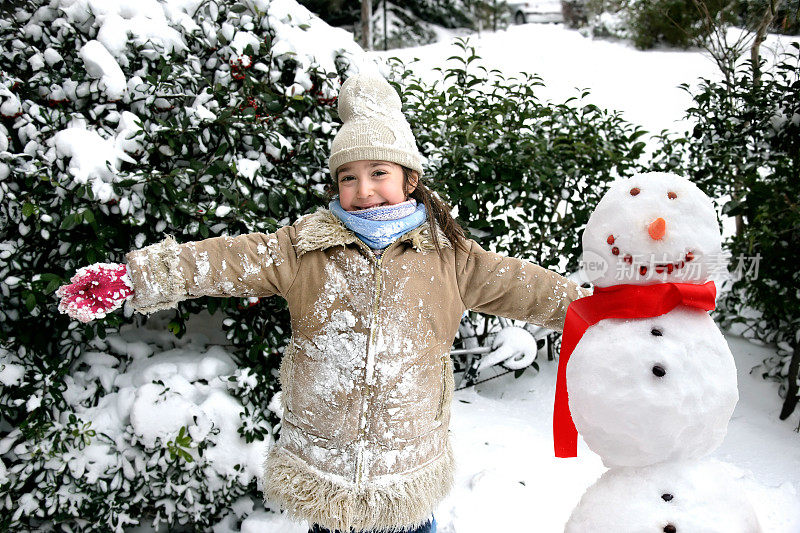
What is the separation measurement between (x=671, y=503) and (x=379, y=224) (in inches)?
37.5

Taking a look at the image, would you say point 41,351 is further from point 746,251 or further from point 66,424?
point 746,251

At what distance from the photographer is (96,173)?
2029mm

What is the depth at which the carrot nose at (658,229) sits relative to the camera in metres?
1.14

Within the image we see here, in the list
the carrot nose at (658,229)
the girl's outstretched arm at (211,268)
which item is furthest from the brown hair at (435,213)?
the carrot nose at (658,229)

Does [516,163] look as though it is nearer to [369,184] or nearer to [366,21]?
[369,184]

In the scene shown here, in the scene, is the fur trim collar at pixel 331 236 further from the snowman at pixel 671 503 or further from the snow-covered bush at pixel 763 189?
the snow-covered bush at pixel 763 189

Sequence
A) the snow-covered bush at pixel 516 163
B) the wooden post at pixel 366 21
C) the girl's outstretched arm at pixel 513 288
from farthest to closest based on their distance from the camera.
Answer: the wooden post at pixel 366 21 → the snow-covered bush at pixel 516 163 → the girl's outstretched arm at pixel 513 288

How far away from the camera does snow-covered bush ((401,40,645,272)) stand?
2682 mm

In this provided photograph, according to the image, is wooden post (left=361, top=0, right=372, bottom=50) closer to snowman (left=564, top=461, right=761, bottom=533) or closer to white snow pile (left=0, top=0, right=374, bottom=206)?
white snow pile (left=0, top=0, right=374, bottom=206)

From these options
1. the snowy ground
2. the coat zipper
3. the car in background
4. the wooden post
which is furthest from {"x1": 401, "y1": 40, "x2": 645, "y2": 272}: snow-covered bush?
the car in background

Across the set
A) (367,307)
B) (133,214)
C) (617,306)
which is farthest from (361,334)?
(133,214)

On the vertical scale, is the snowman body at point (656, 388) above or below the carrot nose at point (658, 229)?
below

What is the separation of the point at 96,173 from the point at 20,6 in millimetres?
937

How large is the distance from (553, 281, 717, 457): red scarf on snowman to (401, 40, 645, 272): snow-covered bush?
1363 millimetres
